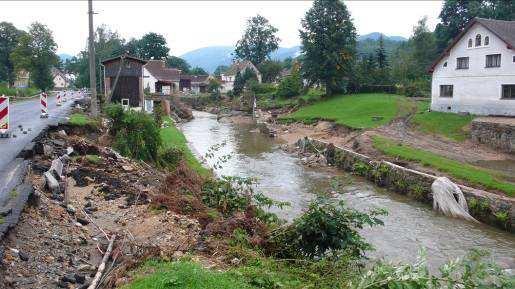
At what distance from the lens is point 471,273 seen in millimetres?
6742

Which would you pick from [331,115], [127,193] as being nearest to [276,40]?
[331,115]

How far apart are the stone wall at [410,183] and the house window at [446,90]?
13640 millimetres

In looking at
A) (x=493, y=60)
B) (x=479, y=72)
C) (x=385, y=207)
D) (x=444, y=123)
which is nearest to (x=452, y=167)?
(x=385, y=207)

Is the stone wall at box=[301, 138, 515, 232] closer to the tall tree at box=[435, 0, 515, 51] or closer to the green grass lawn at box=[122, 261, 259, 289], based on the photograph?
the green grass lawn at box=[122, 261, 259, 289]

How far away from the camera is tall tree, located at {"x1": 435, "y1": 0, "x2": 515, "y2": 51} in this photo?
212 ft

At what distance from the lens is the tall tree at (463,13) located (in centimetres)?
6456

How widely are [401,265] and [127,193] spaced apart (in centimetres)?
862

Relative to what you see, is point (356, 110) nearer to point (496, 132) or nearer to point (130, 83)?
point (496, 132)

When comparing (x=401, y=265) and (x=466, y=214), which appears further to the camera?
(x=466, y=214)

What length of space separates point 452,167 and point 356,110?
2384 cm

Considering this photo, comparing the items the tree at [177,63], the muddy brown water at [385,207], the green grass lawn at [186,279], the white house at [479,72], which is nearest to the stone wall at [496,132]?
the white house at [479,72]

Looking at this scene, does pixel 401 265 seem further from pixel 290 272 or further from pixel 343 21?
pixel 343 21

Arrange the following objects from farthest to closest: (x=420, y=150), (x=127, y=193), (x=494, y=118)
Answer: (x=494, y=118)
(x=420, y=150)
(x=127, y=193)

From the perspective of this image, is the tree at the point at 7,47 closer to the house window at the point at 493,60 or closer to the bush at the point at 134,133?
the bush at the point at 134,133
